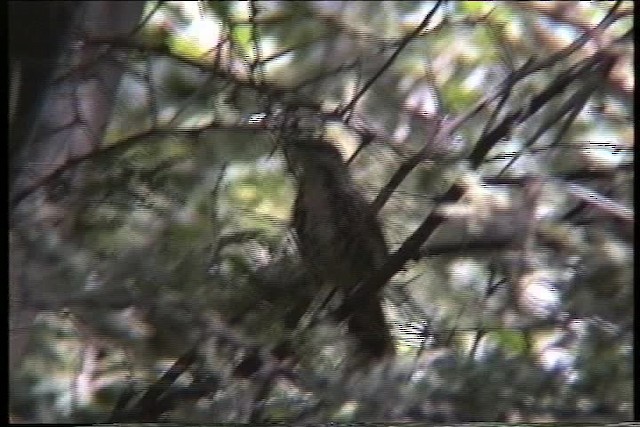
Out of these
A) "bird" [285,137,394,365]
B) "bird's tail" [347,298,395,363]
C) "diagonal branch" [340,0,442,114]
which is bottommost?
"bird's tail" [347,298,395,363]

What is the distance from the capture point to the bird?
1.02 metres

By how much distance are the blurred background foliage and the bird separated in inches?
0.9

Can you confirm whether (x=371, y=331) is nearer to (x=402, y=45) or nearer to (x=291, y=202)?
(x=291, y=202)

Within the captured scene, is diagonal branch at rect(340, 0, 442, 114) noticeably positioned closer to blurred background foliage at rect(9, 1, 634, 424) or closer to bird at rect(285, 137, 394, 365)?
blurred background foliage at rect(9, 1, 634, 424)

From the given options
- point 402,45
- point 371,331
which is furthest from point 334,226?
point 402,45

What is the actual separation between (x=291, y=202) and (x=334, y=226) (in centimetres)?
8

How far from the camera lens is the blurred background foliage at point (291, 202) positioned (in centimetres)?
101

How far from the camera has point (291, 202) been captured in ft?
3.35

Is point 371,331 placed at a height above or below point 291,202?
below

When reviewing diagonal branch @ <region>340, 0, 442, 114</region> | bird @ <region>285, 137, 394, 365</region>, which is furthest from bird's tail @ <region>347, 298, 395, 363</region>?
diagonal branch @ <region>340, 0, 442, 114</region>

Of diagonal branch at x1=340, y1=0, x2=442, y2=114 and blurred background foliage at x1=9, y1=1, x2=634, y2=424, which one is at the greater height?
diagonal branch at x1=340, y1=0, x2=442, y2=114

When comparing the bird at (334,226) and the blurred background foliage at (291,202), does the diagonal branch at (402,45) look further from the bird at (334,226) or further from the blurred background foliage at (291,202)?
the bird at (334,226)

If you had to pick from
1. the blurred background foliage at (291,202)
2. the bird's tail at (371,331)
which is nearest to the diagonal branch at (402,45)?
the blurred background foliage at (291,202)

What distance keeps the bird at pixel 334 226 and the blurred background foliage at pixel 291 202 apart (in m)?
0.02
